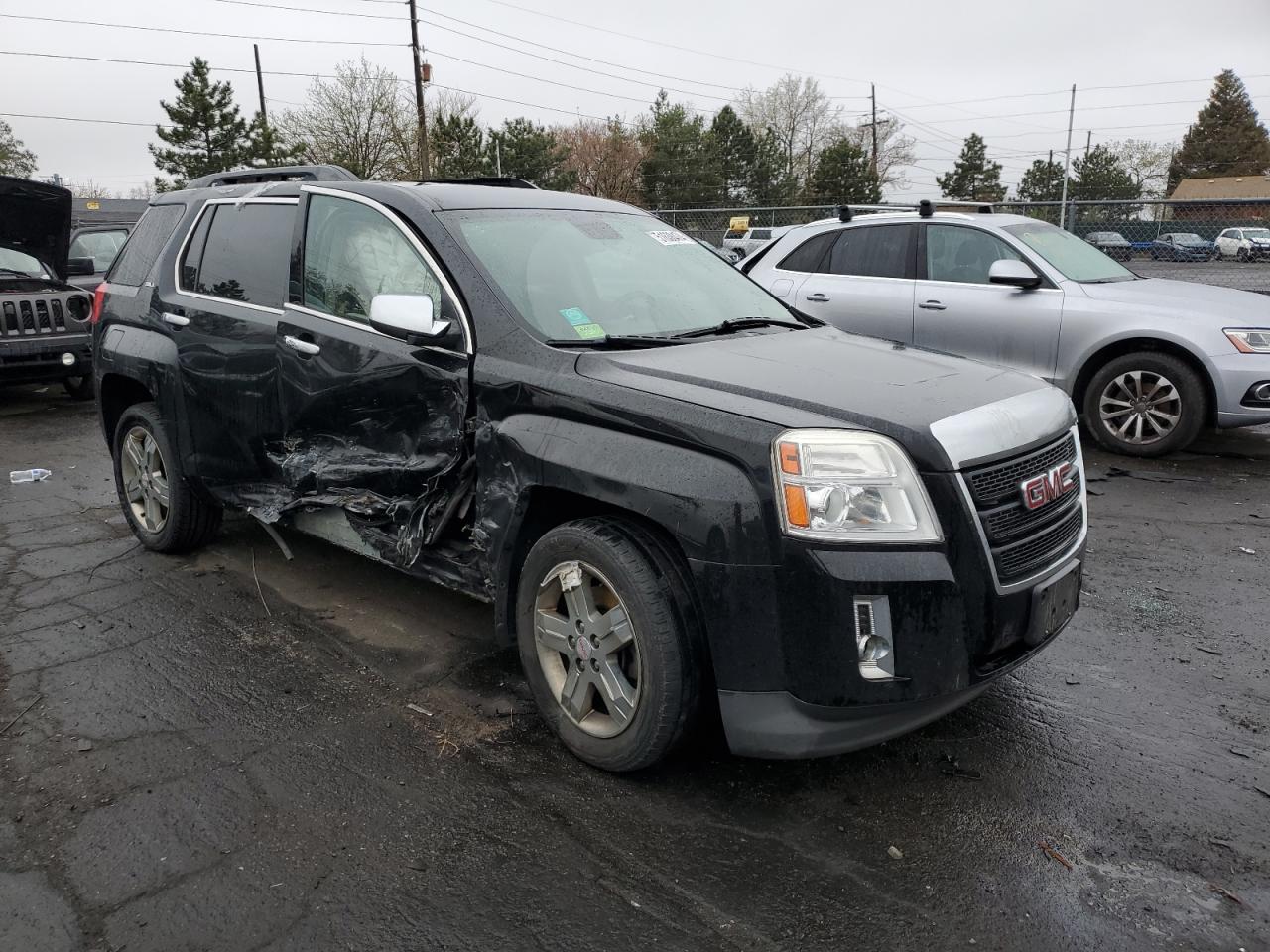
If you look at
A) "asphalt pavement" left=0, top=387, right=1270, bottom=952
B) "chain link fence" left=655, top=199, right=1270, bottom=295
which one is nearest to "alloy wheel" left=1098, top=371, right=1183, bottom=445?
"asphalt pavement" left=0, top=387, right=1270, bottom=952

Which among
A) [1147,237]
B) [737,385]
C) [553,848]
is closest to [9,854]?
[553,848]

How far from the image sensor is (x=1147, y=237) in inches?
591

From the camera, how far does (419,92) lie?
36.6 m

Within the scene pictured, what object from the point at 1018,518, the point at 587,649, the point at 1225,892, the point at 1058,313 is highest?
the point at 1058,313

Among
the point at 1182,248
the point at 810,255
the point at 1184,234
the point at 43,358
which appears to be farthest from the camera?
the point at 1184,234

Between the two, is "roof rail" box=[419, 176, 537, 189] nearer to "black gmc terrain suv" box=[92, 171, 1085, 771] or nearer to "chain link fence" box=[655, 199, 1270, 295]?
"black gmc terrain suv" box=[92, 171, 1085, 771]

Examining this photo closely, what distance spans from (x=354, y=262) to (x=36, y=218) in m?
7.59

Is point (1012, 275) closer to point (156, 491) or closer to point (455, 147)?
point (156, 491)

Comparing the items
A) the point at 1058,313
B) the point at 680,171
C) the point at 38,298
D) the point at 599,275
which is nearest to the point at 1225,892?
the point at 599,275

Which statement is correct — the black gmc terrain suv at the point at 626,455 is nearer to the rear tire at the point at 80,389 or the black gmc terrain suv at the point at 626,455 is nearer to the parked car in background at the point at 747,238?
the rear tire at the point at 80,389

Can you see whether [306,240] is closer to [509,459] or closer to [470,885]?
[509,459]

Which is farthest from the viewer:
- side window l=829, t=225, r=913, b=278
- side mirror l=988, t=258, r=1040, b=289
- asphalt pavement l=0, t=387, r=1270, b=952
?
side window l=829, t=225, r=913, b=278

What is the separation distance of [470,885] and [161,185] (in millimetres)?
50904

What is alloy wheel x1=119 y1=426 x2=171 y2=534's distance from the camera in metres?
5.11
